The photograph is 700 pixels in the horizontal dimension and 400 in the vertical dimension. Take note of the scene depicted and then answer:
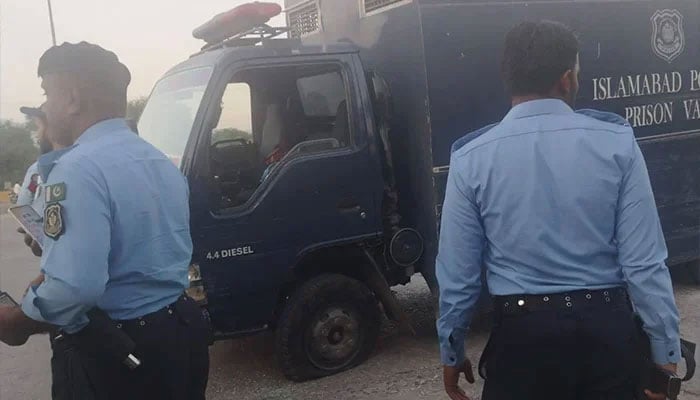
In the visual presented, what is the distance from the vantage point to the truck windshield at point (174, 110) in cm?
426

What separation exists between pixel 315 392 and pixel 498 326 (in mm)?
2594

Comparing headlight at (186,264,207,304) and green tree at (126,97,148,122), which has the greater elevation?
green tree at (126,97,148,122)

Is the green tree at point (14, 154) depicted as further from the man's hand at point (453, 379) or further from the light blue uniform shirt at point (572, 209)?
the light blue uniform shirt at point (572, 209)

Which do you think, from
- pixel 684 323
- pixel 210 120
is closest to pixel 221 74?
pixel 210 120

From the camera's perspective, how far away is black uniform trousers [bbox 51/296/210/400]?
84.3 inches

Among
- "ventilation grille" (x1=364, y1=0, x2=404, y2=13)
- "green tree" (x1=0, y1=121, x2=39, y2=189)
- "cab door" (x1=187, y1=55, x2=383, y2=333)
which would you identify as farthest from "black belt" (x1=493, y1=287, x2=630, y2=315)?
"green tree" (x1=0, y1=121, x2=39, y2=189)

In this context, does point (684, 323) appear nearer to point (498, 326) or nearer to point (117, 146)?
point (498, 326)

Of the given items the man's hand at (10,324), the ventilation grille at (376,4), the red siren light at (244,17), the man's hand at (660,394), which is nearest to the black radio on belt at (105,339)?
the man's hand at (10,324)

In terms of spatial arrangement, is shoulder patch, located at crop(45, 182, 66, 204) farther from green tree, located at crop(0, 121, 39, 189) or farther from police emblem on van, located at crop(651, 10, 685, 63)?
green tree, located at crop(0, 121, 39, 189)

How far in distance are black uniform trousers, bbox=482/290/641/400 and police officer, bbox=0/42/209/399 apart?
108 centimetres

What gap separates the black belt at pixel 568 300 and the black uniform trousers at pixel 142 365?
1083mm

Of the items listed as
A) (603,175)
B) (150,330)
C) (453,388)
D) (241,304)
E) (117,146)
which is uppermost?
(117,146)

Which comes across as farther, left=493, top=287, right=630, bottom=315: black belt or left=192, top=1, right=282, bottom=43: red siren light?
left=192, top=1, right=282, bottom=43: red siren light

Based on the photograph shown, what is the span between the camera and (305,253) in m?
4.43
